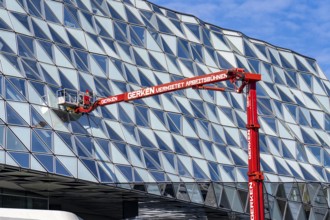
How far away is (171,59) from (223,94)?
4.14 meters

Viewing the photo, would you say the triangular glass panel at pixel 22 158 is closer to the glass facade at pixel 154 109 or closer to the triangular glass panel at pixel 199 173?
the glass facade at pixel 154 109

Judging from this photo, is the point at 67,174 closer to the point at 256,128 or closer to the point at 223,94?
the point at 256,128

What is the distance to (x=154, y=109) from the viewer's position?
4516 centimetres

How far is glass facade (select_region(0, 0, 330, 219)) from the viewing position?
3806cm

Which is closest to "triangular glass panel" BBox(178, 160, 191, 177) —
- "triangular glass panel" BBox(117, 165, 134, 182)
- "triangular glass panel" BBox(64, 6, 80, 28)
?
"triangular glass panel" BBox(117, 165, 134, 182)

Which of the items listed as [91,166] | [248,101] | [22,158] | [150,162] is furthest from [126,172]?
[248,101]

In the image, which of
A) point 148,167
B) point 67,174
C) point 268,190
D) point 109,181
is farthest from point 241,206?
point 67,174

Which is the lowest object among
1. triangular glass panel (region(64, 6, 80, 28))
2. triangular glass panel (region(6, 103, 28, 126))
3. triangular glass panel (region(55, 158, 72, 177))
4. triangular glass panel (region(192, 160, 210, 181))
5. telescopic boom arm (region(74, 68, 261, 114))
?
triangular glass panel (region(55, 158, 72, 177))

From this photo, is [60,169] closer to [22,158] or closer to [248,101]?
[22,158]

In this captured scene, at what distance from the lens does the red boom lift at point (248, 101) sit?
30.3m

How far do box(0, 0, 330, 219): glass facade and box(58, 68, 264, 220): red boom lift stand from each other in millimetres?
673

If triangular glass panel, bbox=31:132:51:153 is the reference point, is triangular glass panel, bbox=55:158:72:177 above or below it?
below

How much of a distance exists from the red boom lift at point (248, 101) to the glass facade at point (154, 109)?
67cm

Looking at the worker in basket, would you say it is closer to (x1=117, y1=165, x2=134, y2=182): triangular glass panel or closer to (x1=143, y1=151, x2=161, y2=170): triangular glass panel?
(x1=117, y1=165, x2=134, y2=182): triangular glass panel
